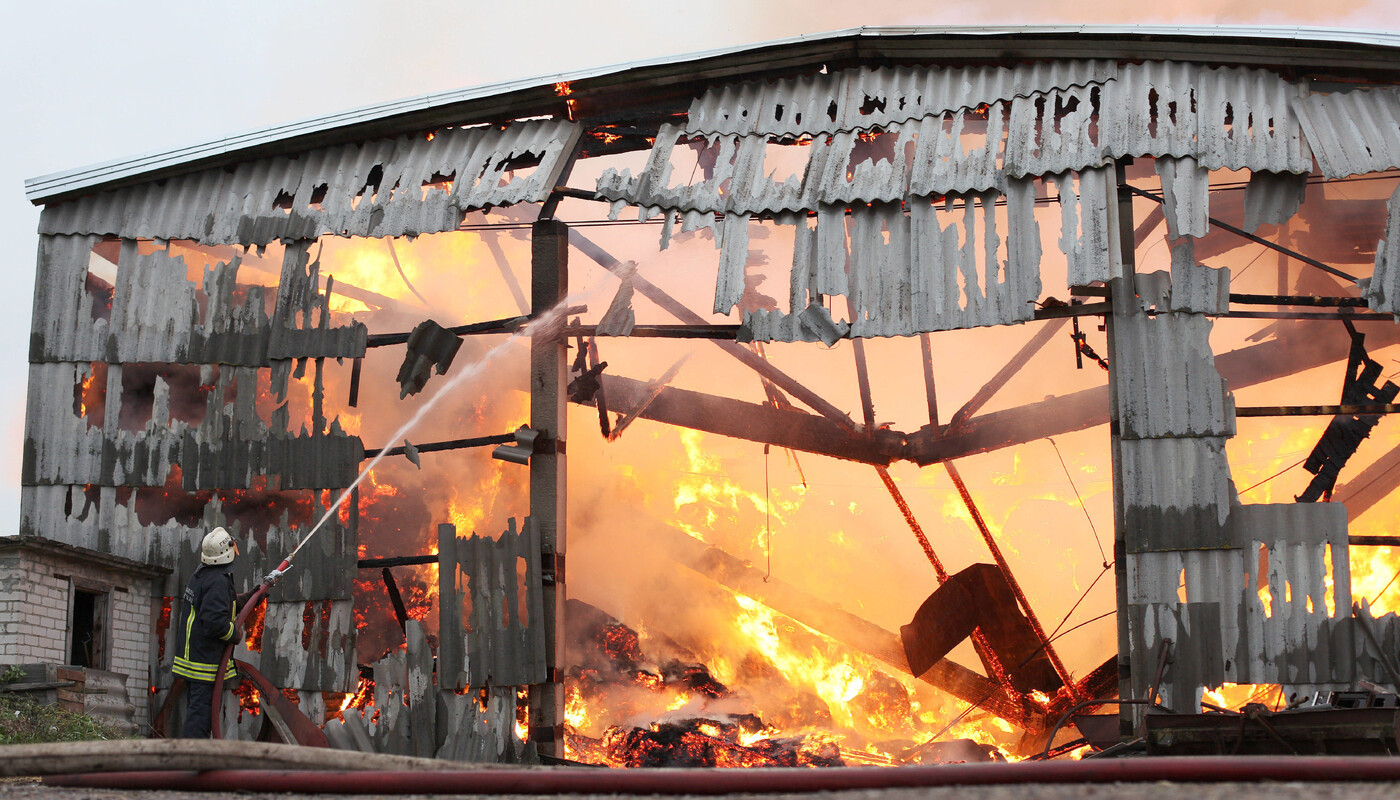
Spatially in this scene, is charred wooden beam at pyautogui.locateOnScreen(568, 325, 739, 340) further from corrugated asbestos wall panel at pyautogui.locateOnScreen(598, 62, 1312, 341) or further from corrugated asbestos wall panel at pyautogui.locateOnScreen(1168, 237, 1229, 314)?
corrugated asbestos wall panel at pyautogui.locateOnScreen(1168, 237, 1229, 314)

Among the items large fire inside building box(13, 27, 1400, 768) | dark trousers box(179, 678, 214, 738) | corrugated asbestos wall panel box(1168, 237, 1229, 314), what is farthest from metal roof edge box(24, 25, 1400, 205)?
dark trousers box(179, 678, 214, 738)

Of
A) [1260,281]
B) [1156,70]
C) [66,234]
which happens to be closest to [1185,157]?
[1156,70]

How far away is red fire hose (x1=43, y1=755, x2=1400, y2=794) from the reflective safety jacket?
13.7ft

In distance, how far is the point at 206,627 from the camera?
884 cm

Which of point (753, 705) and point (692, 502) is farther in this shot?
point (692, 502)

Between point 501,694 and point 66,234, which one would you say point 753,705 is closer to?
point 501,694

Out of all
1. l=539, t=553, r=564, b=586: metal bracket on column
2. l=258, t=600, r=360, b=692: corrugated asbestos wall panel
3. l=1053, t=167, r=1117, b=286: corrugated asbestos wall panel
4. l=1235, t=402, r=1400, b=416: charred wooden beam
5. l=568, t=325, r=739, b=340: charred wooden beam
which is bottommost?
l=258, t=600, r=360, b=692: corrugated asbestos wall panel

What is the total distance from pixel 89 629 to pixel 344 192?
208 inches

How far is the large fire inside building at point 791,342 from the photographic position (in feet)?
34.0

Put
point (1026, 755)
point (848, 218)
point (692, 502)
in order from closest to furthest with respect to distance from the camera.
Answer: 1. point (848, 218)
2. point (1026, 755)
3. point (692, 502)

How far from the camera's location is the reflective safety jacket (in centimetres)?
882

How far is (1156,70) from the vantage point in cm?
1111

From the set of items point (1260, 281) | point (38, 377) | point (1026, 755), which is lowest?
point (1026, 755)

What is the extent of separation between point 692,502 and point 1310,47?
41.4 feet
